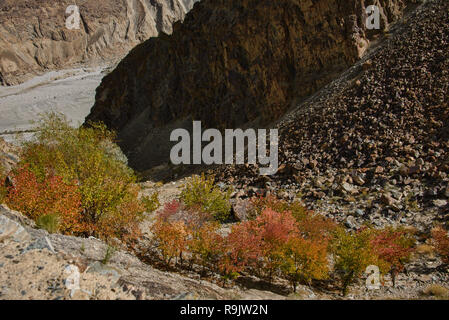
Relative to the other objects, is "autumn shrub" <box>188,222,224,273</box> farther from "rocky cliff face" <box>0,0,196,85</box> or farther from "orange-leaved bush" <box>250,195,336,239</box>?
"rocky cliff face" <box>0,0,196,85</box>

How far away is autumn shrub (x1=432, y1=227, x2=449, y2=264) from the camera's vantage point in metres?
11.7

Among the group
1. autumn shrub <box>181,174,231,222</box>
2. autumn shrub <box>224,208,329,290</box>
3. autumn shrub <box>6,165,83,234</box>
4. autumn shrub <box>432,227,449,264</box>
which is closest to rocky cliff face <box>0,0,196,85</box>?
autumn shrub <box>181,174,231,222</box>

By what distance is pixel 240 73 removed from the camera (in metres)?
36.6

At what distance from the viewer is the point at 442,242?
11844 millimetres

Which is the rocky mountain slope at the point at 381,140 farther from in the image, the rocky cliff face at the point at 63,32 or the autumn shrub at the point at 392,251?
the rocky cliff face at the point at 63,32

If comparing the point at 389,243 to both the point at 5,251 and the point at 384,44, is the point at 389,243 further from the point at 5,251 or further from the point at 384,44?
the point at 384,44

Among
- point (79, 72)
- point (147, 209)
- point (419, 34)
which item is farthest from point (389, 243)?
point (79, 72)

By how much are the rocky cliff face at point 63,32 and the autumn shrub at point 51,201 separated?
136 meters

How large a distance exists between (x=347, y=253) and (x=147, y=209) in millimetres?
12231

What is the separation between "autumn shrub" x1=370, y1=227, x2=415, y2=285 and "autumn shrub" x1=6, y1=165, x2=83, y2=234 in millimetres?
11460

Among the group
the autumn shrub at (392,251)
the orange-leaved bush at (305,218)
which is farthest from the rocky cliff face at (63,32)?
the autumn shrub at (392,251)

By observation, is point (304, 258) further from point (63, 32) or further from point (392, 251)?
point (63, 32)

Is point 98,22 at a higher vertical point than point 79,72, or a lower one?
higher

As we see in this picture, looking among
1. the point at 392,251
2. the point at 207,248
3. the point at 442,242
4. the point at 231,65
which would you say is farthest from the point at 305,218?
the point at 231,65
